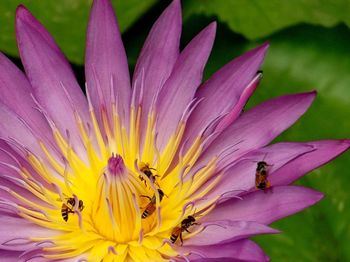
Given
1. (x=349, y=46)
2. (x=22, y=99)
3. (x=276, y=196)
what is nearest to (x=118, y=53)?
(x=22, y=99)

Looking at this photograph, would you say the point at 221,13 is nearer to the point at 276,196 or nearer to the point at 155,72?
the point at 155,72

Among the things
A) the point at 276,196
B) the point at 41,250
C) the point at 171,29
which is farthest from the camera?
the point at 171,29

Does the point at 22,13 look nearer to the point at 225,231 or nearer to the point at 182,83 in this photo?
the point at 182,83

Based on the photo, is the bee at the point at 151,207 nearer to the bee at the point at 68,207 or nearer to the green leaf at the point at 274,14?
the bee at the point at 68,207

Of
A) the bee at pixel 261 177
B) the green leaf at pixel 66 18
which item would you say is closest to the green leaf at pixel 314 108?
the green leaf at pixel 66 18

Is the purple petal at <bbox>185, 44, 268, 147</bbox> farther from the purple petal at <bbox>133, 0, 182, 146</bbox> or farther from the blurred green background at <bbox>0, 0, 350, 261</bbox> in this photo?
the blurred green background at <bbox>0, 0, 350, 261</bbox>

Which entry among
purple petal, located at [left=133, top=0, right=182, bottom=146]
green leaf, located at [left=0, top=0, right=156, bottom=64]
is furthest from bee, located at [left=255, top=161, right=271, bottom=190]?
green leaf, located at [left=0, top=0, right=156, bottom=64]

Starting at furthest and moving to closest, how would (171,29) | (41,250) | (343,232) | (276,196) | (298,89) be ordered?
(298,89) < (343,232) < (171,29) < (41,250) < (276,196)

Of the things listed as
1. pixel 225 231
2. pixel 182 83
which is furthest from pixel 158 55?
pixel 225 231
